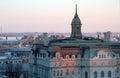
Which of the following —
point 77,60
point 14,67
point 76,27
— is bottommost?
point 14,67

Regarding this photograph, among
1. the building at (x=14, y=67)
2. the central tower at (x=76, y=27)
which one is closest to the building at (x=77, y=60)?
the central tower at (x=76, y=27)

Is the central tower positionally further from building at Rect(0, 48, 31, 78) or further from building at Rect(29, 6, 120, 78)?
building at Rect(0, 48, 31, 78)

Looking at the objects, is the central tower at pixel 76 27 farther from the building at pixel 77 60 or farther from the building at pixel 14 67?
the building at pixel 14 67

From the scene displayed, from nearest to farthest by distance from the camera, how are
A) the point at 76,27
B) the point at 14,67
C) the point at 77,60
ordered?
the point at 77,60 → the point at 76,27 → the point at 14,67

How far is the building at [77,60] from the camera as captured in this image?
45469 mm

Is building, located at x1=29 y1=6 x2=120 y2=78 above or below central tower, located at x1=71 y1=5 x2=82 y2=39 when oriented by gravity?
below

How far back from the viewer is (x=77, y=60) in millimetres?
46219

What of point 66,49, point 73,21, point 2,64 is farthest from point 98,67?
point 2,64

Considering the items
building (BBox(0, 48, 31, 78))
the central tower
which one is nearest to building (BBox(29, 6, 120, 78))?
the central tower

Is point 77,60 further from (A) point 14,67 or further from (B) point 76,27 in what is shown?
(A) point 14,67

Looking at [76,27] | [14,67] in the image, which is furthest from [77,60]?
[14,67]

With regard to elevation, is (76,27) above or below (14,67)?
above

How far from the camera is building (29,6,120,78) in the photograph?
45.5 metres

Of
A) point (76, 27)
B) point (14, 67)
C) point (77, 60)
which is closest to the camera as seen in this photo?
point (77, 60)
